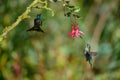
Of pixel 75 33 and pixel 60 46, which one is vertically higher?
pixel 75 33

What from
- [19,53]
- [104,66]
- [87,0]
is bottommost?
[104,66]

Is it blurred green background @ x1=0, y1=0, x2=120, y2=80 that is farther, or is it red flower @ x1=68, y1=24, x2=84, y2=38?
blurred green background @ x1=0, y1=0, x2=120, y2=80

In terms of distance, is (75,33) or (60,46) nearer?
(75,33)

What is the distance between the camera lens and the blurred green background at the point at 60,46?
2.67 meters

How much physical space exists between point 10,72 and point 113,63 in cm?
78

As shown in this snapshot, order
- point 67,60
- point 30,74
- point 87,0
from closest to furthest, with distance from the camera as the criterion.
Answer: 1. point 30,74
2. point 67,60
3. point 87,0

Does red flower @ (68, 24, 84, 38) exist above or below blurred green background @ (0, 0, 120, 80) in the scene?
above

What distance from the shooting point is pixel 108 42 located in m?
3.19

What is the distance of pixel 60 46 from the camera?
308 centimetres

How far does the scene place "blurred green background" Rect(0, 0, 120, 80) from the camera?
8.75 feet

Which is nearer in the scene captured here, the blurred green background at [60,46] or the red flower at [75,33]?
the red flower at [75,33]

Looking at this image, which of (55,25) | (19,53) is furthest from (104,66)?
(19,53)

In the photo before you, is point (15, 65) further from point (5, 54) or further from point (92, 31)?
point (92, 31)

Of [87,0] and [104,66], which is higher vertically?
[87,0]
